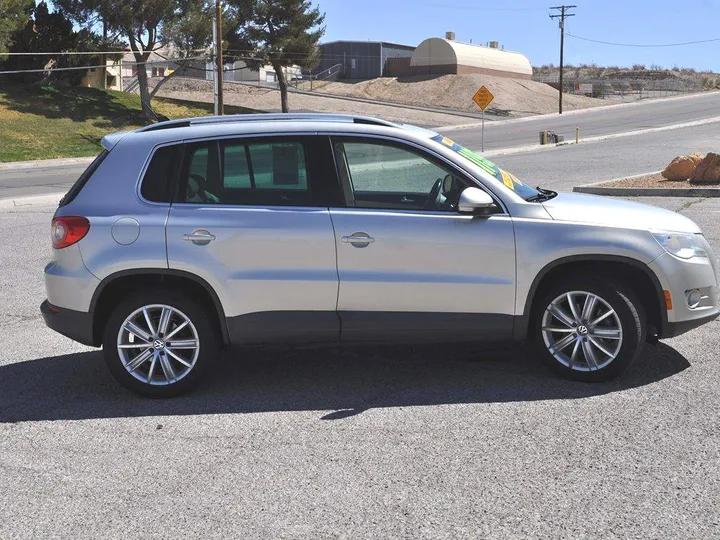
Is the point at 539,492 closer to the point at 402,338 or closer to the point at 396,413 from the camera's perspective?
the point at 396,413

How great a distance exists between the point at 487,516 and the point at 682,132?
43231mm

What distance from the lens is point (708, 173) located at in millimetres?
18625

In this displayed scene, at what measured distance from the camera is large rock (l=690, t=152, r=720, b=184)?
61.1 feet

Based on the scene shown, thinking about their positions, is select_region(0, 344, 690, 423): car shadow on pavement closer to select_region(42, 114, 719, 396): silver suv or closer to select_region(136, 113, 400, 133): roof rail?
select_region(42, 114, 719, 396): silver suv

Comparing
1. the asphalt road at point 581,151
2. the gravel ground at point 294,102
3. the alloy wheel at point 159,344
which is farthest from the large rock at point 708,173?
the gravel ground at point 294,102

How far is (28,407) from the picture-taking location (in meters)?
5.58

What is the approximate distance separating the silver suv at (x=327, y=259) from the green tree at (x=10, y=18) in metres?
43.7

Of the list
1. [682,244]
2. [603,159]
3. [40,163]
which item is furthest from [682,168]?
[40,163]

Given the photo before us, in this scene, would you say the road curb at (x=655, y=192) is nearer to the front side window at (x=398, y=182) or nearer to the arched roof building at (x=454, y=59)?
the front side window at (x=398, y=182)

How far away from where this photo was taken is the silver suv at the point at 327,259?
→ 5.53 metres

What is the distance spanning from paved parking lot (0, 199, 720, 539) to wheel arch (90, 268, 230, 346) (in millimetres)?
496

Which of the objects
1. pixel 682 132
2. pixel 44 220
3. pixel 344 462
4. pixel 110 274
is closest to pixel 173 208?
pixel 110 274

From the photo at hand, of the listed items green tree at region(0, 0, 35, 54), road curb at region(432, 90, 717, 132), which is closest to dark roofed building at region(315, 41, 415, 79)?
road curb at region(432, 90, 717, 132)

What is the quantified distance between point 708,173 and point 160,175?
15.7 metres
